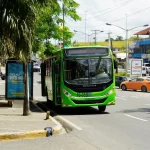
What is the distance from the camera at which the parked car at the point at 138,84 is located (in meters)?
37.3

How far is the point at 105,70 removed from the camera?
17312 millimetres

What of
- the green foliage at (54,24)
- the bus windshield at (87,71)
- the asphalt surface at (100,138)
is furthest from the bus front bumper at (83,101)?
the green foliage at (54,24)

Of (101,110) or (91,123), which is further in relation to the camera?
(101,110)

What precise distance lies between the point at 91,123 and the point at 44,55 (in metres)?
13.4

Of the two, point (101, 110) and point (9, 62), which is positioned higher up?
point (9, 62)

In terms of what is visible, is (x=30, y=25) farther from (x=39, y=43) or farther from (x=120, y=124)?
(x=39, y=43)

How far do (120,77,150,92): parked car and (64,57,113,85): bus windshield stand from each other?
20.5 metres

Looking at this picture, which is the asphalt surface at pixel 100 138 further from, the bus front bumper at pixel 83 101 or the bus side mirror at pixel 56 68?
the bus side mirror at pixel 56 68

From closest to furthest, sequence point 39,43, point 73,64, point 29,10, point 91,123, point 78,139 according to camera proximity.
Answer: point 78,139, point 29,10, point 91,123, point 73,64, point 39,43

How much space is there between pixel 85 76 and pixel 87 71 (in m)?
0.24

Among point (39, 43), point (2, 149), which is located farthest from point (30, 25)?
point (39, 43)

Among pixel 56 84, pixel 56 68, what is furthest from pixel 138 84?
pixel 56 68

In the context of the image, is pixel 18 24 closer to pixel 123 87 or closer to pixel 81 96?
pixel 81 96

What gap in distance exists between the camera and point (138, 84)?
127ft
